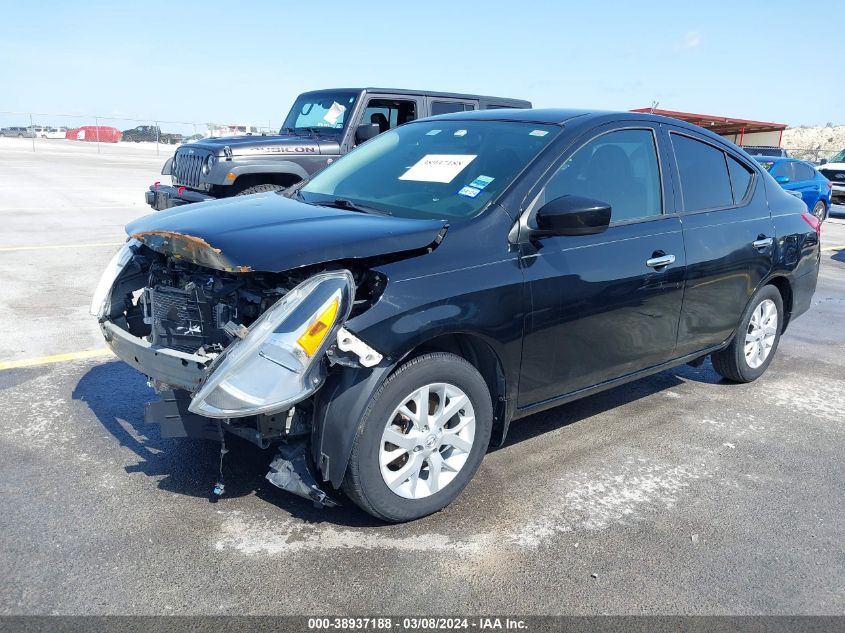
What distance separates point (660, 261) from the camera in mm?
4156

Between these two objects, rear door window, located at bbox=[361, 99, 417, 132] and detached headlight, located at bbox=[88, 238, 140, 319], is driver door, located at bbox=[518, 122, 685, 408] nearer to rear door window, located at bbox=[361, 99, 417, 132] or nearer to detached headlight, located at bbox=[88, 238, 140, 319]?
detached headlight, located at bbox=[88, 238, 140, 319]

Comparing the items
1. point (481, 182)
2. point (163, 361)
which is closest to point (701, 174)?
point (481, 182)

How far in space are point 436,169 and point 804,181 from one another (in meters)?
15.1

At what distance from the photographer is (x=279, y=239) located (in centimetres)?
308

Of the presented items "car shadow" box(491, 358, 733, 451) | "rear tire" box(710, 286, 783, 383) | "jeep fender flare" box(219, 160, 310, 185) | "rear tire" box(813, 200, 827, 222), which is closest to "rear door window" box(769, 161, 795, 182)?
"rear tire" box(813, 200, 827, 222)

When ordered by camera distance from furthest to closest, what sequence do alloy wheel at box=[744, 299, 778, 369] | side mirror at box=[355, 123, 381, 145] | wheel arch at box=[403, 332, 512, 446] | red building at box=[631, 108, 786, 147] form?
red building at box=[631, 108, 786, 147] < side mirror at box=[355, 123, 381, 145] < alloy wheel at box=[744, 299, 778, 369] < wheel arch at box=[403, 332, 512, 446]

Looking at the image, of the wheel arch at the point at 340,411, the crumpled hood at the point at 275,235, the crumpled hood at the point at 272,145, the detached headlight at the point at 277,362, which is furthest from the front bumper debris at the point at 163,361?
the crumpled hood at the point at 272,145

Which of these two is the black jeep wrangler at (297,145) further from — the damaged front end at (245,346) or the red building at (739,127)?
the red building at (739,127)

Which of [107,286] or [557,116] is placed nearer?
[107,286]

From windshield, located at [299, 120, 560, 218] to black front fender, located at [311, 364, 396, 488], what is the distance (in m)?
1.00

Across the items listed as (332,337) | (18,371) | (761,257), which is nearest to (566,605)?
(332,337)

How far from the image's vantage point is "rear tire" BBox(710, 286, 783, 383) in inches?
203

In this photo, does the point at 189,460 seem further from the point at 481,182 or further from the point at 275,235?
the point at 481,182

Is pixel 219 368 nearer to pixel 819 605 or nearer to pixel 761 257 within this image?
pixel 819 605
